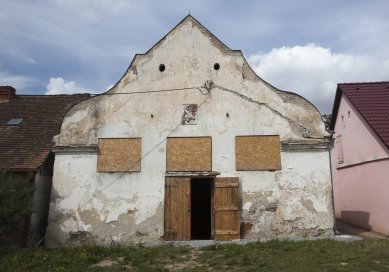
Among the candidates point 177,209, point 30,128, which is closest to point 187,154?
point 177,209

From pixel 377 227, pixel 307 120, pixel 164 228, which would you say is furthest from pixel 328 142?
pixel 164 228

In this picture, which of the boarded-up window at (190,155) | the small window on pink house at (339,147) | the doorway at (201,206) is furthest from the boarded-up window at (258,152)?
the small window on pink house at (339,147)

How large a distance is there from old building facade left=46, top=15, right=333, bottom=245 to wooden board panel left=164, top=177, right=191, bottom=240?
33mm

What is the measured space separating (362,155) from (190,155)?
7.51 meters

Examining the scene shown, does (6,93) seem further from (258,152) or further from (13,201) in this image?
(258,152)

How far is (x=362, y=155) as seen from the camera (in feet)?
50.8

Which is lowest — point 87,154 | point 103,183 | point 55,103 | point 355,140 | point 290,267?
point 290,267

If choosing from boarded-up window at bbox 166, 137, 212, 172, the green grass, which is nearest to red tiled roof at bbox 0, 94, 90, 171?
the green grass

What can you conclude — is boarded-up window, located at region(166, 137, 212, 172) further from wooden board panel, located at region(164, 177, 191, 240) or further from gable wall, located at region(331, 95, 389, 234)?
gable wall, located at region(331, 95, 389, 234)

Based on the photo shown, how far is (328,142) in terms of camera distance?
12.5 meters

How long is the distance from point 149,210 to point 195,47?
19.6 ft

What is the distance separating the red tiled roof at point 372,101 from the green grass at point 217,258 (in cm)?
497

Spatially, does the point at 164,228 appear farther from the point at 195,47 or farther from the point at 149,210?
the point at 195,47

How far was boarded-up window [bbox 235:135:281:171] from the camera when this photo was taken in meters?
12.7
